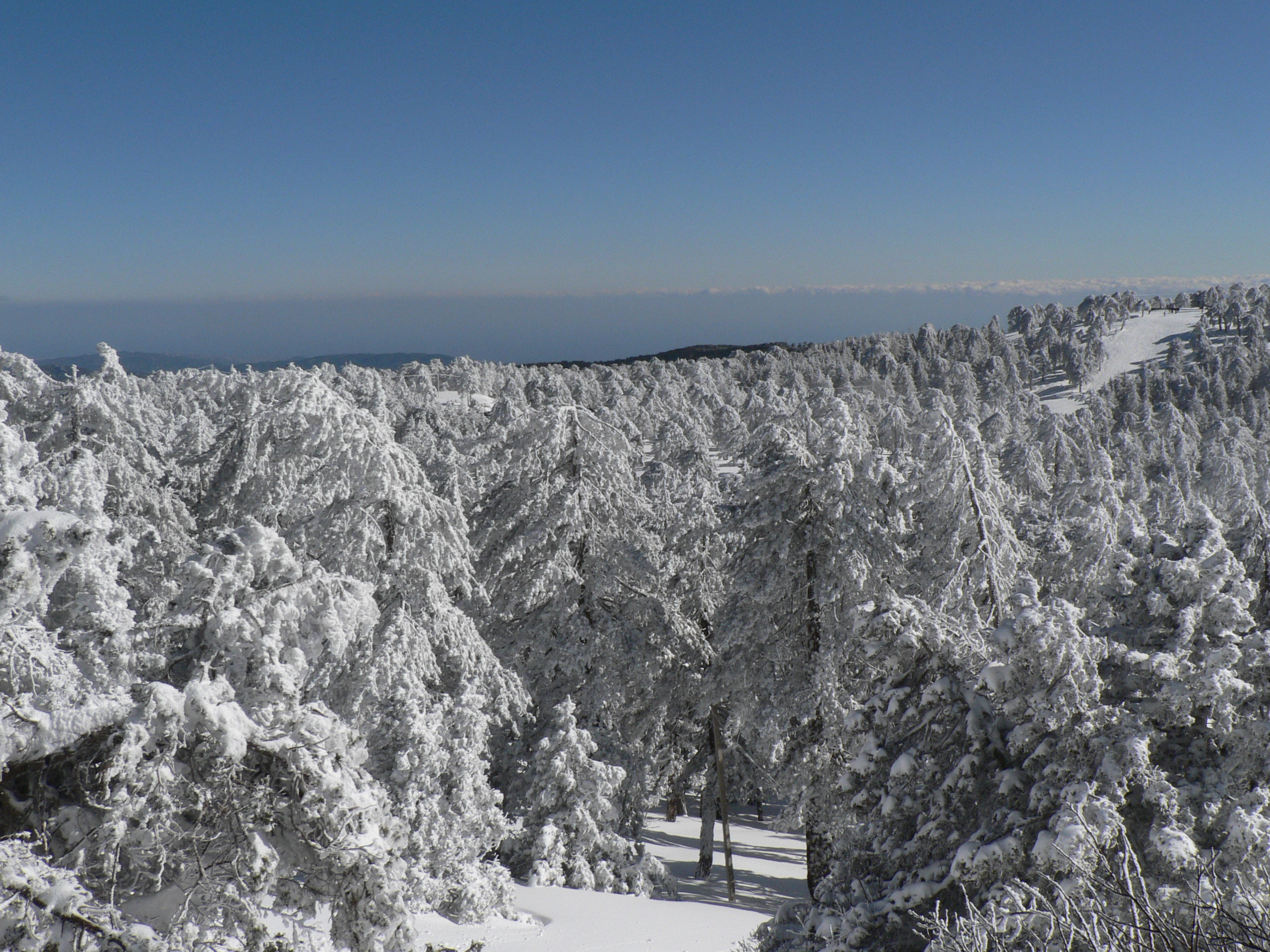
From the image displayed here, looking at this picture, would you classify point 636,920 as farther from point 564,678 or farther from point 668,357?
point 668,357

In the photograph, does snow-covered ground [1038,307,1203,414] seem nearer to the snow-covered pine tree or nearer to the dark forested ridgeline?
the dark forested ridgeline

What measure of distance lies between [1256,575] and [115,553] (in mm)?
15751

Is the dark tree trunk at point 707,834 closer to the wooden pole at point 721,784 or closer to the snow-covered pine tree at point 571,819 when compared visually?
the wooden pole at point 721,784

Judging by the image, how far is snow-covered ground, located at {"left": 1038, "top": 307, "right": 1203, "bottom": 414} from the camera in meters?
122

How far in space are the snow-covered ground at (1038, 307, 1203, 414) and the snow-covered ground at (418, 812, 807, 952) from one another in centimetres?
11101

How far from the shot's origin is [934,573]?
1563 cm

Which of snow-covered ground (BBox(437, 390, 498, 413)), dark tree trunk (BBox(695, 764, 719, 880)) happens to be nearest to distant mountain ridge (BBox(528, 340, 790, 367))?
snow-covered ground (BBox(437, 390, 498, 413))

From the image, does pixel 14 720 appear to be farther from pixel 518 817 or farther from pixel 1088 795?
pixel 518 817

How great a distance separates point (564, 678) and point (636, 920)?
4789 millimetres

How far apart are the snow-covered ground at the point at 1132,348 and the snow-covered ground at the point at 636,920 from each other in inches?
4370

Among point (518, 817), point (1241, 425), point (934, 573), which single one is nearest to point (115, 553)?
point (518, 817)

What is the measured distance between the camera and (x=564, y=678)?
16.3 meters

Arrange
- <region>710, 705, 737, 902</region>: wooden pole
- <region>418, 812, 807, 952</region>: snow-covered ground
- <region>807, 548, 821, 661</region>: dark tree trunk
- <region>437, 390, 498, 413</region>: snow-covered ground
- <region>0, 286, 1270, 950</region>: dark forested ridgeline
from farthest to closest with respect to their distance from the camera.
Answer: <region>437, 390, 498, 413</region>: snow-covered ground
<region>710, 705, 737, 902</region>: wooden pole
<region>807, 548, 821, 661</region>: dark tree trunk
<region>418, 812, 807, 952</region>: snow-covered ground
<region>0, 286, 1270, 950</region>: dark forested ridgeline

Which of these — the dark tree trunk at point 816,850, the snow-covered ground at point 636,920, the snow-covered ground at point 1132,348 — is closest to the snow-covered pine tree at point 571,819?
the snow-covered ground at point 636,920
